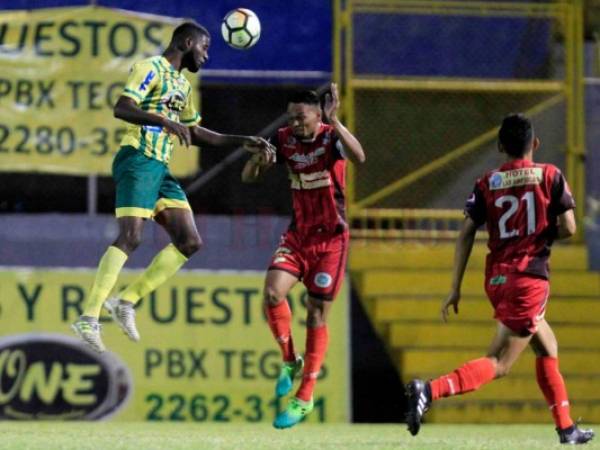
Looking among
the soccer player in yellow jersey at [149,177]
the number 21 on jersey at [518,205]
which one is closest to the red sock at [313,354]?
the soccer player in yellow jersey at [149,177]

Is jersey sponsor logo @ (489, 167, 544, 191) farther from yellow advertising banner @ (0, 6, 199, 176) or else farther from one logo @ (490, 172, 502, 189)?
yellow advertising banner @ (0, 6, 199, 176)

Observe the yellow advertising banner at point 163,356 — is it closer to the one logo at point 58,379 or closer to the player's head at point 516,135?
the one logo at point 58,379

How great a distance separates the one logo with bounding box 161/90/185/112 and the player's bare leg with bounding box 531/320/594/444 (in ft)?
9.49

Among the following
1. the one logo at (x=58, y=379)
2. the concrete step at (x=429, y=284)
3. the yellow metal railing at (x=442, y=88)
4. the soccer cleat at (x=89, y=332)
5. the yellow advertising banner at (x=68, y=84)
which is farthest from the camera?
the yellow metal railing at (x=442, y=88)

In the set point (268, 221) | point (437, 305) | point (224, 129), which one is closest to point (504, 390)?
point (437, 305)

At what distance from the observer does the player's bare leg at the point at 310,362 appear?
11484 mm

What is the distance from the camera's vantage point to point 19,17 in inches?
639

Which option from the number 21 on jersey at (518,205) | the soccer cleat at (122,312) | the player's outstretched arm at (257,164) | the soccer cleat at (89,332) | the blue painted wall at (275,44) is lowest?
the soccer cleat at (89,332)

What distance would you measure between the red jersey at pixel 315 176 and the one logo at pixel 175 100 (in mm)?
877

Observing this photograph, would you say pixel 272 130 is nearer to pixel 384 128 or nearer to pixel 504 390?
pixel 384 128

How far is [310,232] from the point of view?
40.1 feet

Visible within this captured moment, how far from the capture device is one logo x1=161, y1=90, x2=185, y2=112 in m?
11.5

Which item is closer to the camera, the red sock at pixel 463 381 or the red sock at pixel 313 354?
the red sock at pixel 463 381

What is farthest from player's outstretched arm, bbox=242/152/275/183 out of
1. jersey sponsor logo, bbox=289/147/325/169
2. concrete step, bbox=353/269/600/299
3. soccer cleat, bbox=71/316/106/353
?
concrete step, bbox=353/269/600/299
